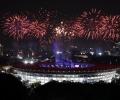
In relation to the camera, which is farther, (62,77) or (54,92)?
(62,77)

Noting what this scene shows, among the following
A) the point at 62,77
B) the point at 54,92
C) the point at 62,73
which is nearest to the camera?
the point at 54,92

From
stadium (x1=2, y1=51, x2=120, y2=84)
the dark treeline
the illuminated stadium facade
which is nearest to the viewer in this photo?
the dark treeline

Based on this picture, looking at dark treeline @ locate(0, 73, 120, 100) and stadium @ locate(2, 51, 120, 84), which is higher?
dark treeline @ locate(0, 73, 120, 100)

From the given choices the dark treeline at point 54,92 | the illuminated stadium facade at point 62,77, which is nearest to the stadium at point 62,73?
the illuminated stadium facade at point 62,77

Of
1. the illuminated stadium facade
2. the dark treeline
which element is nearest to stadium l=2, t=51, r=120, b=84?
the illuminated stadium facade

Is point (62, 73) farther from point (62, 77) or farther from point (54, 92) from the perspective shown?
point (54, 92)

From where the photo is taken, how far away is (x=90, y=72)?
132 feet

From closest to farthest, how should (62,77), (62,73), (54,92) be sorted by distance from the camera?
(54,92) < (62,73) < (62,77)

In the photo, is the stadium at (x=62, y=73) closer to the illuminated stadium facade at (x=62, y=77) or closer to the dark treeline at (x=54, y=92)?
the illuminated stadium facade at (x=62, y=77)

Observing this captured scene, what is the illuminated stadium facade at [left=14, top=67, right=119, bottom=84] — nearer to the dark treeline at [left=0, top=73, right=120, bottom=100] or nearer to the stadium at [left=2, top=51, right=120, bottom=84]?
the stadium at [left=2, top=51, right=120, bottom=84]

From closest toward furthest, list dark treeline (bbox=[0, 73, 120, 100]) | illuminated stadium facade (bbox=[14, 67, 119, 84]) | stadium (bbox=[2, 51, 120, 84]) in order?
dark treeline (bbox=[0, 73, 120, 100]), stadium (bbox=[2, 51, 120, 84]), illuminated stadium facade (bbox=[14, 67, 119, 84])

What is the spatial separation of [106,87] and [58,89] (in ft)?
9.71

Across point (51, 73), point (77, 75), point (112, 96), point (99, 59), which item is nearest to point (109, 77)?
point (77, 75)

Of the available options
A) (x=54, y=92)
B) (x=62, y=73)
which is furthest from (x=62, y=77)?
(x=54, y=92)
